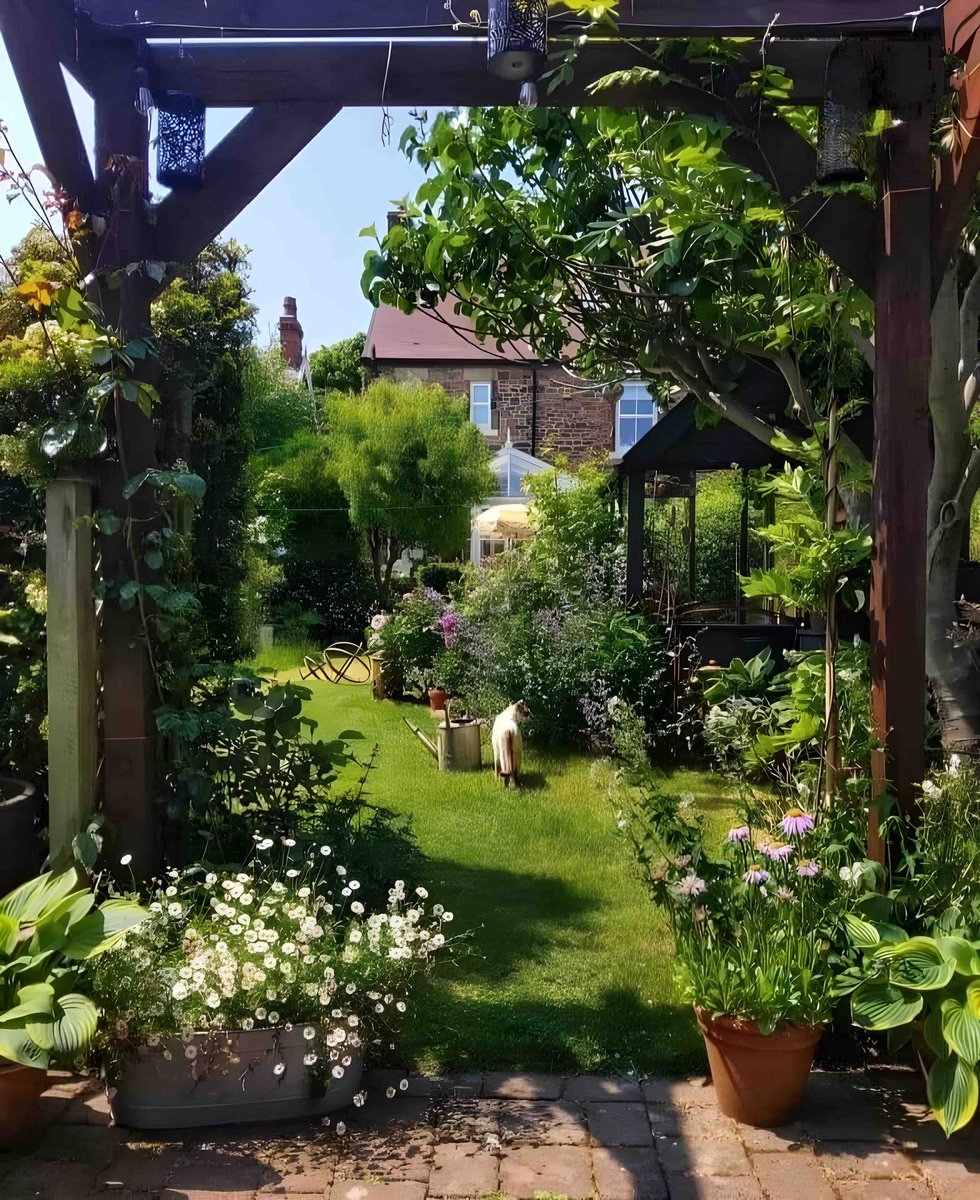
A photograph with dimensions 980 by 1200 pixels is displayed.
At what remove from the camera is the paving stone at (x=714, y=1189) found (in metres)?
2.49

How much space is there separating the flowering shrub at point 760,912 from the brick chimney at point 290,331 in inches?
1014

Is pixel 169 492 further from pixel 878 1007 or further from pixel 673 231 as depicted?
pixel 878 1007

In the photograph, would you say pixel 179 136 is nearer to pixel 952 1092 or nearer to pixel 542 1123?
pixel 542 1123

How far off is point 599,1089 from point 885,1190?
2.74ft

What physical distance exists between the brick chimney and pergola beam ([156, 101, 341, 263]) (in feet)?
80.8

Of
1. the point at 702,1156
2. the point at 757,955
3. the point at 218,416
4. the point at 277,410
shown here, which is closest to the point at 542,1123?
the point at 702,1156

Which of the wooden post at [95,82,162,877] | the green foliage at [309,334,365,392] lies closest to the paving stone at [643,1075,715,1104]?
the wooden post at [95,82,162,877]

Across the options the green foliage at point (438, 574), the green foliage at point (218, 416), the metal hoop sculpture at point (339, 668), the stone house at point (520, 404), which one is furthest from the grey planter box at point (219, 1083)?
the stone house at point (520, 404)

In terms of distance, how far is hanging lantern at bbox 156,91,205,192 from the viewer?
134 inches

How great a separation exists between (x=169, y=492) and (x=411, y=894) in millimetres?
1992

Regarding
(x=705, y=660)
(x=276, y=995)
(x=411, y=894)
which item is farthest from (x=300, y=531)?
(x=276, y=995)

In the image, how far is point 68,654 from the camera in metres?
3.42

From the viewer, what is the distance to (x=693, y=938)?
3.00m

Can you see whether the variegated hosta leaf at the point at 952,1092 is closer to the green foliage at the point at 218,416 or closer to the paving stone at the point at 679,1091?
the paving stone at the point at 679,1091
